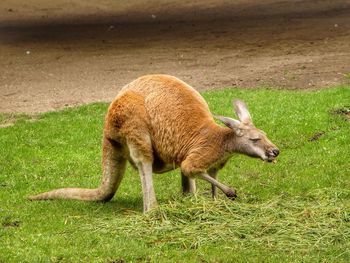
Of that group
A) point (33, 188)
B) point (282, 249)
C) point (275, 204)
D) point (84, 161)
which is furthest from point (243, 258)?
point (84, 161)

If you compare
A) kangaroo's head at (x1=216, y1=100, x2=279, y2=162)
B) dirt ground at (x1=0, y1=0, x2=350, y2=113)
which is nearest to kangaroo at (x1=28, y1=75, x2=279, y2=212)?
kangaroo's head at (x1=216, y1=100, x2=279, y2=162)

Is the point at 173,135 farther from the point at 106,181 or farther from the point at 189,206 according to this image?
the point at 106,181

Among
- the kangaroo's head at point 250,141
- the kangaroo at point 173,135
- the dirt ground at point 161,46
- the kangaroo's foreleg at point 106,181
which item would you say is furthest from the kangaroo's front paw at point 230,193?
the dirt ground at point 161,46

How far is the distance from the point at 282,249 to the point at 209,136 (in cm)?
135

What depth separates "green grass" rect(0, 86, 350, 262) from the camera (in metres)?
6.16

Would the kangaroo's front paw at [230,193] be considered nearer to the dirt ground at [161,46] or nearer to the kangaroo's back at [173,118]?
the kangaroo's back at [173,118]

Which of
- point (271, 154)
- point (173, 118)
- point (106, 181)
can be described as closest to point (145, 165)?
point (173, 118)

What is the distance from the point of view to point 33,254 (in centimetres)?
621

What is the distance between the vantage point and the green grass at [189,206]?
20.2ft

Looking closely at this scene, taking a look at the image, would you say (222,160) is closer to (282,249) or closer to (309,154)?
(282,249)

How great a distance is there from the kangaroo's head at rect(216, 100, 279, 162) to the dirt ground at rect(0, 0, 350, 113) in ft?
18.8

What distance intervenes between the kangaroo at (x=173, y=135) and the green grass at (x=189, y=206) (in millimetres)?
287

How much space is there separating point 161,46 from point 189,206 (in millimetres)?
10055

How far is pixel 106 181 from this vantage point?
756 centimetres
